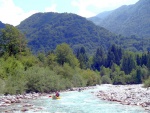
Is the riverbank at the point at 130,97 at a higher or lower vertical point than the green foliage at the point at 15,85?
lower

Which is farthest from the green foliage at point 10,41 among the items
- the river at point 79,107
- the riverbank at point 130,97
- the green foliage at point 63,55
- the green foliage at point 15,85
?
the river at point 79,107

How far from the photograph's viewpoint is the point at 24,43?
2805 inches

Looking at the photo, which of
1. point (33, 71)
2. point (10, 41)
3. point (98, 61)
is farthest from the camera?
point (98, 61)

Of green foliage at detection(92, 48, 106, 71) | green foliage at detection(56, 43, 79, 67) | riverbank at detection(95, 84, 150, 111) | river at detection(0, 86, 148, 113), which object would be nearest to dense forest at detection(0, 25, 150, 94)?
green foliage at detection(56, 43, 79, 67)

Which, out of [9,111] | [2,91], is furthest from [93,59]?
[9,111]

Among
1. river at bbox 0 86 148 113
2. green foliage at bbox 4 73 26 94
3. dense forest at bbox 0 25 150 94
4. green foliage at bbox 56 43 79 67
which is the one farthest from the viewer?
green foliage at bbox 56 43 79 67

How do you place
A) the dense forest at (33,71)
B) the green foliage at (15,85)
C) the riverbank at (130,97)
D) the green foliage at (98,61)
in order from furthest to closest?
1. the green foliage at (98,61)
2. the dense forest at (33,71)
3. the green foliage at (15,85)
4. the riverbank at (130,97)

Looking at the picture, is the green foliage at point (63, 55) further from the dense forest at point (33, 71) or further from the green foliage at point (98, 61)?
the green foliage at point (98, 61)

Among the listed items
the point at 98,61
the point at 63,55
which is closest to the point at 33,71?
the point at 63,55

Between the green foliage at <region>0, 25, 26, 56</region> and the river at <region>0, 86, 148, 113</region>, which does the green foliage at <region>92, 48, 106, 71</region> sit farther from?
the river at <region>0, 86, 148, 113</region>

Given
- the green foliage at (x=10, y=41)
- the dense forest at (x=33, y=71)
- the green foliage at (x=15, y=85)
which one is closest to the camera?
the green foliage at (x=15, y=85)

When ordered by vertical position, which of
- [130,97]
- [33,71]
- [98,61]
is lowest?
[130,97]

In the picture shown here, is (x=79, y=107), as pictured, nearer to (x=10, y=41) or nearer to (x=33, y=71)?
(x=33, y=71)

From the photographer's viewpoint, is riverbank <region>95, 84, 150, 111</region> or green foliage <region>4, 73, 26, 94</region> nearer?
riverbank <region>95, 84, 150, 111</region>
